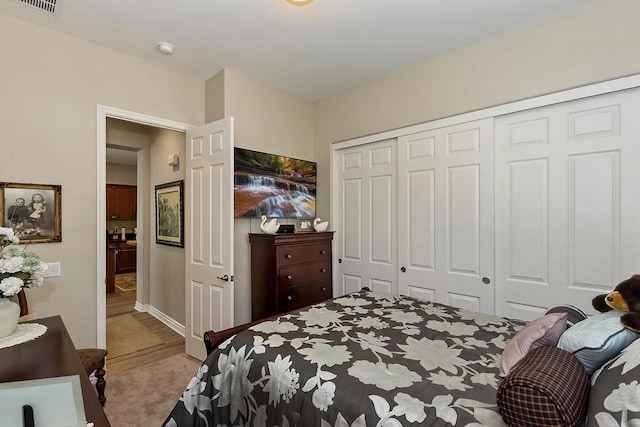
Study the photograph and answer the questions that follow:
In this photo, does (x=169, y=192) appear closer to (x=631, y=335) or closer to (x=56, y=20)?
(x=56, y=20)

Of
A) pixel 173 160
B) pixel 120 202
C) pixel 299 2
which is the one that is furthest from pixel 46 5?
pixel 120 202

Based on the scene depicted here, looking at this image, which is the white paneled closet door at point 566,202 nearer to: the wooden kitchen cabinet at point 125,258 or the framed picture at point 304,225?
the framed picture at point 304,225

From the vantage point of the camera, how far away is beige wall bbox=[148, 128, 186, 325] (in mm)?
3895

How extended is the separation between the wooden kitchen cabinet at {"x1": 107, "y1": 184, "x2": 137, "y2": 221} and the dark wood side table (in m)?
7.03

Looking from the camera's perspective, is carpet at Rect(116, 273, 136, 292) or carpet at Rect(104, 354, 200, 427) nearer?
carpet at Rect(104, 354, 200, 427)

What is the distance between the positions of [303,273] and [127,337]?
237 cm

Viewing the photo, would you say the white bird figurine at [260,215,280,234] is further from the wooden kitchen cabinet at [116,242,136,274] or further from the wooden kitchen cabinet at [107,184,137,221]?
the wooden kitchen cabinet at [107,184,137,221]

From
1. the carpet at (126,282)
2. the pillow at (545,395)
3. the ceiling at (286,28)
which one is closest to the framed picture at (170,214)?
the ceiling at (286,28)

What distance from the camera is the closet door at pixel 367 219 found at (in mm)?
3277

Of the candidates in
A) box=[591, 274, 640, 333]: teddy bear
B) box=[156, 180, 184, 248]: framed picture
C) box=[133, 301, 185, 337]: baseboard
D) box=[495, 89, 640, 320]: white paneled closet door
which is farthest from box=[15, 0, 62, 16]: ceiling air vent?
box=[591, 274, 640, 333]: teddy bear

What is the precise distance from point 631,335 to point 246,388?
1.52m

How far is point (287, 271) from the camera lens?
9.86 feet

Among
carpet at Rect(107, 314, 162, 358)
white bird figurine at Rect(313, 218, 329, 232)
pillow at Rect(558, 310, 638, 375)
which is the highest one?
white bird figurine at Rect(313, 218, 329, 232)

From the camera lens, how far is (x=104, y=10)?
7.30 ft
